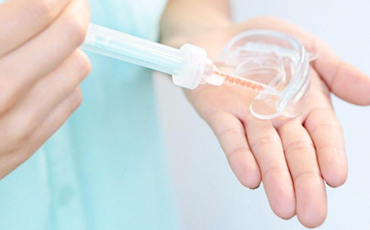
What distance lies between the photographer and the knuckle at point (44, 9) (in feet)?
1.29

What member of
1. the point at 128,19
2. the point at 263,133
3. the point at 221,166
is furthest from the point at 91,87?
the point at 221,166

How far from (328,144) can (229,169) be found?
0.56 m

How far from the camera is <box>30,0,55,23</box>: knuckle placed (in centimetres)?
39

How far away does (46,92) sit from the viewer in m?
0.45

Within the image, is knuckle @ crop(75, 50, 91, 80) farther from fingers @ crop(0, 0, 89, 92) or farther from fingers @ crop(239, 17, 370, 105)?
fingers @ crop(239, 17, 370, 105)

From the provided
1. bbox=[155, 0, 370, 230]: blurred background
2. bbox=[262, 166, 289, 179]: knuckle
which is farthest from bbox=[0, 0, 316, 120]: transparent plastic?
bbox=[155, 0, 370, 230]: blurred background

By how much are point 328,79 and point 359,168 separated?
0.41m

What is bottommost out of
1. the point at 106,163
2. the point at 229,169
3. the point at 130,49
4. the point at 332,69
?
the point at 229,169

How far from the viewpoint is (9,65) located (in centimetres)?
41

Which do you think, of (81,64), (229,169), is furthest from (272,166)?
(229,169)

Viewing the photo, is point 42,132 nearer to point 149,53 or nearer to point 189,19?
point 149,53

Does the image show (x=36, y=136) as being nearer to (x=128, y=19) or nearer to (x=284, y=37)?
(x=128, y=19)

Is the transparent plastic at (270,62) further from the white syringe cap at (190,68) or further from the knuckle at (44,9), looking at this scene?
the knuckle at (44,9)

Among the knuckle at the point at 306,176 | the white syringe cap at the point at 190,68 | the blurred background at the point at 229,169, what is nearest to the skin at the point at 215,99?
the knuckle at the point at 306,176
